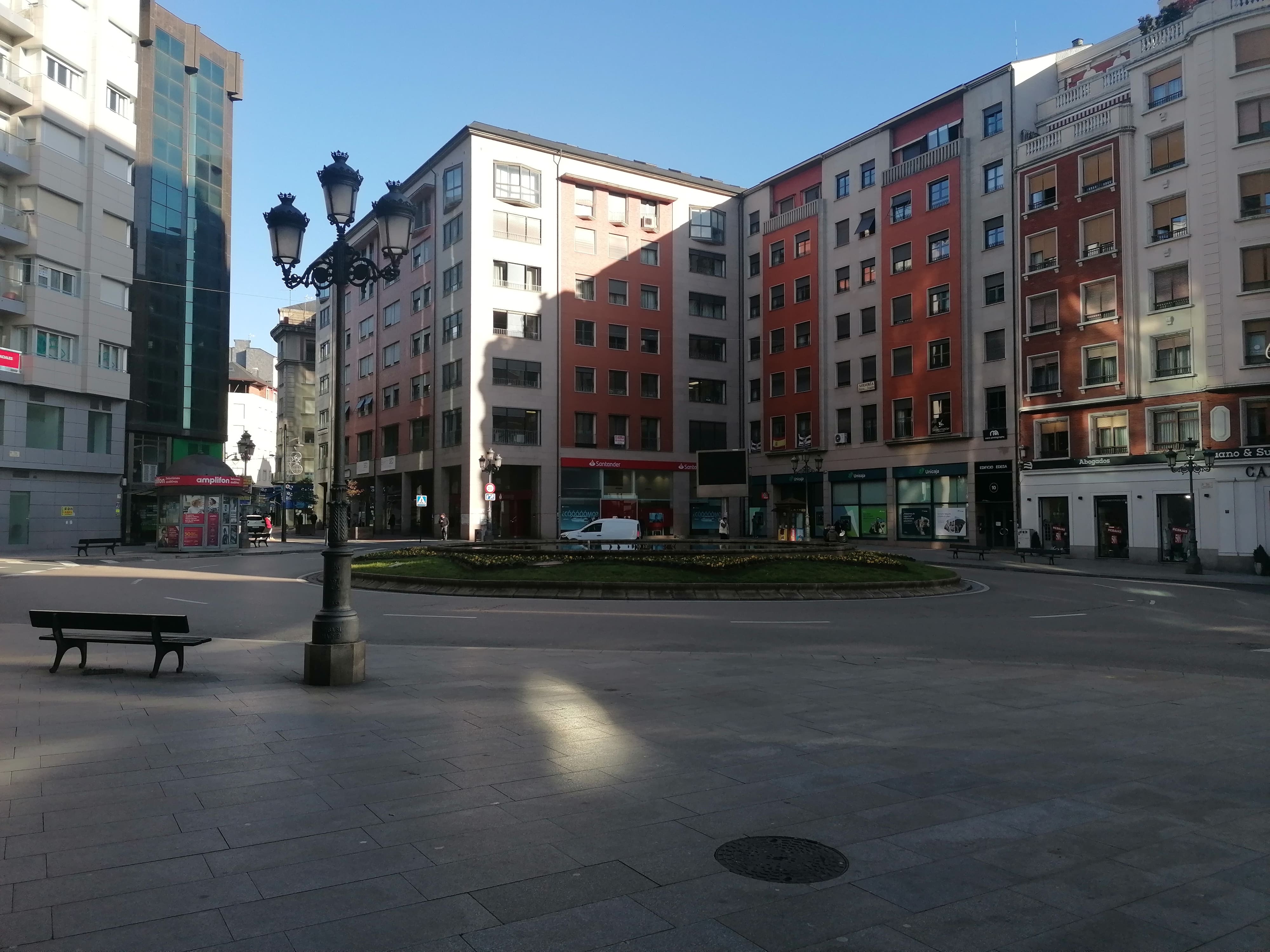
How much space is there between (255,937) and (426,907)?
2.40 feet

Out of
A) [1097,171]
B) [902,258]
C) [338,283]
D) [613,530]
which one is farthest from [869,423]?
[338,283]

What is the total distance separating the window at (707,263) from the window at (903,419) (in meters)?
18.1

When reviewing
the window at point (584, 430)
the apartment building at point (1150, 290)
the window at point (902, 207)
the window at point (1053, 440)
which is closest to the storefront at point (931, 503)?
the apartment building at point (1150, 290)

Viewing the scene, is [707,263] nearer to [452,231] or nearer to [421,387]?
[452,231]

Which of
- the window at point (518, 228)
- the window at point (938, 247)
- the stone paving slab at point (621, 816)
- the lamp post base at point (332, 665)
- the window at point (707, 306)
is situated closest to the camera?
the stone paving slab at point (621, 816)

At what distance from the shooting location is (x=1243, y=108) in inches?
1393

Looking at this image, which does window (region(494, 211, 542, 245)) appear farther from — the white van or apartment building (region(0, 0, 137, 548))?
the white van

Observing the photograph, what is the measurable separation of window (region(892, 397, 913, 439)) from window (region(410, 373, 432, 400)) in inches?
1139

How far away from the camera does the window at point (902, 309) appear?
5053 cm

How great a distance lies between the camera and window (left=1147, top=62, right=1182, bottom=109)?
124 ft

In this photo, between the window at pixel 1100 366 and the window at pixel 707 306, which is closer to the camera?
the window at pixel 1100 366

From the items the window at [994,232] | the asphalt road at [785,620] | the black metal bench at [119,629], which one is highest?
the window at [994,232]

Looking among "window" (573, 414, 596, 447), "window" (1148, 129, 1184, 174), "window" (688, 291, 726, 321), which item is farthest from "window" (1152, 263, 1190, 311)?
"window" (573, 414, 596, 447)

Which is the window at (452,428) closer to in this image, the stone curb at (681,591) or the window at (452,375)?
the window at (452,375)
